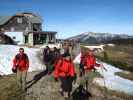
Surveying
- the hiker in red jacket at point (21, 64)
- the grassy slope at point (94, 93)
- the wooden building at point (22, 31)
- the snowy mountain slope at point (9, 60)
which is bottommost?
the grassy slope at point (94, 93)

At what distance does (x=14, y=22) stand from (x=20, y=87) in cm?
5327

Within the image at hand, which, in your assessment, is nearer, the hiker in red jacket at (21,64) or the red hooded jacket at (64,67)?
the red hooded jacket at (64,67)

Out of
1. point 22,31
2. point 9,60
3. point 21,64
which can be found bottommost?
point 9,60

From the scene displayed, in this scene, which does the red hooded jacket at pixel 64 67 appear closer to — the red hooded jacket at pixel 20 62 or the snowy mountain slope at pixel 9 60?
the red hooded jacket at pixel 20 62

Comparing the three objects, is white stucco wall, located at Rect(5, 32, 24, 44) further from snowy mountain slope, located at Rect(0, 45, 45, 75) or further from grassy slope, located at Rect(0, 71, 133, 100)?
grassy slope, located at Rect(0, 71, 133, 100)

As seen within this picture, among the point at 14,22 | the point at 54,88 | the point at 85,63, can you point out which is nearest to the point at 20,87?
the point at 54,88

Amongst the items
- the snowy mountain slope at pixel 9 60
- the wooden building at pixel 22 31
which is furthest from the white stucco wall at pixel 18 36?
→ the snowy mountain slope at pixel 9 60

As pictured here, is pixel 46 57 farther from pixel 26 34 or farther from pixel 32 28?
pixel 32 28

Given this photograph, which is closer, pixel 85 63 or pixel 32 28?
pixel 85 63

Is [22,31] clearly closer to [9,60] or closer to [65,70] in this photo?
[9,60]

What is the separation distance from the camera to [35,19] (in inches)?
2803

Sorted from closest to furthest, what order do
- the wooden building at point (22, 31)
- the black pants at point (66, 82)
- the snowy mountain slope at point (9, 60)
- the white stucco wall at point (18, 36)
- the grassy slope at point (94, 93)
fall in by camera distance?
the black pants at point (66, 82)
the grassy slope at point (94, 93)
the snowy mountain slope at point (9, 60)
the white stucco wall at point (18, 36)
the wooden building at point (22, 31)

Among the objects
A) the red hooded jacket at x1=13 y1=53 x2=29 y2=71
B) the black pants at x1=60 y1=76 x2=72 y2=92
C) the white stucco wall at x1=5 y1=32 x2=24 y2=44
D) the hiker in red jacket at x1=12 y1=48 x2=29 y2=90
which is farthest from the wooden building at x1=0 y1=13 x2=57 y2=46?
the black pants at x1=60 y1=76 x2=72 y2=92

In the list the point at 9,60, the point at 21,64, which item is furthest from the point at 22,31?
the point at 21,64
